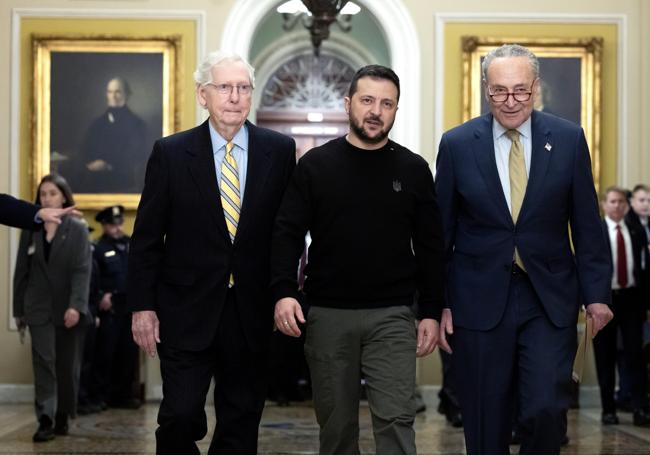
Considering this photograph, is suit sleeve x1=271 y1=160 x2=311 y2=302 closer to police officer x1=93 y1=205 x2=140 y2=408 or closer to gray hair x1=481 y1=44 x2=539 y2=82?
gray hair x1=481 y1=44 x2=539 y2=82

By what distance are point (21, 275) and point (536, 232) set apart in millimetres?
4976

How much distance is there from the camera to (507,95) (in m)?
4.46

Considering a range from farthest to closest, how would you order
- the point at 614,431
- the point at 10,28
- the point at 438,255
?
the point at 10,28 < the point at 614,431 < the point at 438,255

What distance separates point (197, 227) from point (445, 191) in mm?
948

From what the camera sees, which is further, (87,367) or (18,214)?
(87,367)

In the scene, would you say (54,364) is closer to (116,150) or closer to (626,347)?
(116,150)

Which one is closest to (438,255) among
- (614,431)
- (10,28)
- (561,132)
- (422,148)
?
(561,132)

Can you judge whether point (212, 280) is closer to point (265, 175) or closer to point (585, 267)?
point (265, 175)

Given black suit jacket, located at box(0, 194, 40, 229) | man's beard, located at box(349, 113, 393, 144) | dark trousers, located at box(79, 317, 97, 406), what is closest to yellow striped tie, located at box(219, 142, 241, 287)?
man's beard, located at box(349, 113, 393, 144)

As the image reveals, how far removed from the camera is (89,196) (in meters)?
11.1

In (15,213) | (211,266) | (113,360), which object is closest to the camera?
(211,266)

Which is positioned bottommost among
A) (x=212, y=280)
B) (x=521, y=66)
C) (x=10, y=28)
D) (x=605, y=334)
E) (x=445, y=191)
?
(x=605, y=334)

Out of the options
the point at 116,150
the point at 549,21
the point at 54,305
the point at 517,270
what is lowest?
the point at 54,305

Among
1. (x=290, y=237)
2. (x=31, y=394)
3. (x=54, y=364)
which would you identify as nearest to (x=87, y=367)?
(x=31, y=394)
